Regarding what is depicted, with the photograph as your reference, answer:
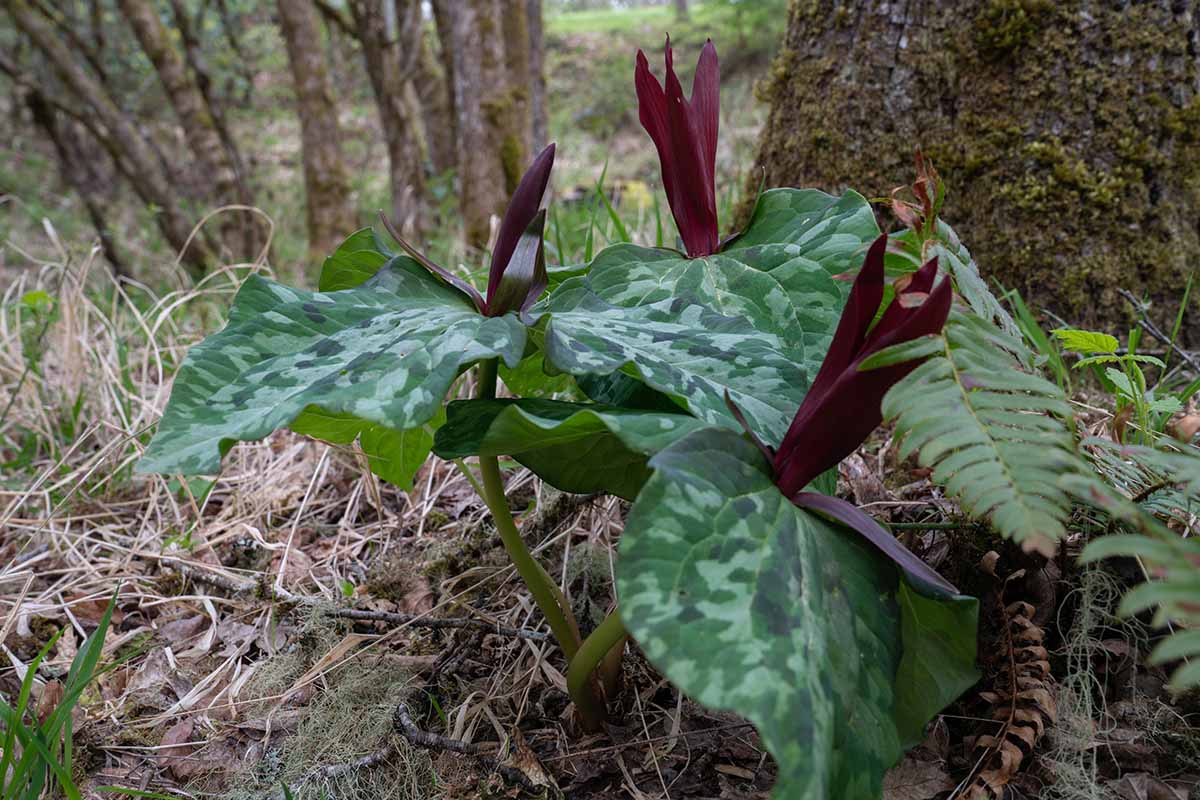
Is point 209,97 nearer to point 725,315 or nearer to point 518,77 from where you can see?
point 518,77

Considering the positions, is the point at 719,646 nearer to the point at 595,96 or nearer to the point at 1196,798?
the point at 1196,798

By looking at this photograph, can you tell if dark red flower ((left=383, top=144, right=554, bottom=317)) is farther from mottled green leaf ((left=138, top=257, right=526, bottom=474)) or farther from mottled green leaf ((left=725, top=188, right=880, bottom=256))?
mottled green leaf ((left=725, top=188, right=880, bottom=256))

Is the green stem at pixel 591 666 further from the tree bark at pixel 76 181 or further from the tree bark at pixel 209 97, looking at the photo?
the tree bark at pixel 209 97

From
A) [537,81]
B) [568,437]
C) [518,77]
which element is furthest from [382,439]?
[537,81]

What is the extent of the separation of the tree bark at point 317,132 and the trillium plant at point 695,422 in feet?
12.1

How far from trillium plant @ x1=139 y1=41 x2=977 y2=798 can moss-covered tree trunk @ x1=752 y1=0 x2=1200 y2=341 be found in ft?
2.58

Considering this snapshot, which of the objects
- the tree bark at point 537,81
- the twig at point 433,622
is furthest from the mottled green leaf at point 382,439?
the tree bark at point 537,81

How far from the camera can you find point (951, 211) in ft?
5.59

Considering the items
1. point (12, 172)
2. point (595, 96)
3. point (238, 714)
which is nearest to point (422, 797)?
point (238, 714)

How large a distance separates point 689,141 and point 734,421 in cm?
48

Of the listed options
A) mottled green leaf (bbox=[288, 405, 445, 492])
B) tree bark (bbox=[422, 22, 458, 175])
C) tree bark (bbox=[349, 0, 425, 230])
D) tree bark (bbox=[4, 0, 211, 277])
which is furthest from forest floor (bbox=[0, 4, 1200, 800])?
tree bark (bbox=[422, 22, 458, 175])

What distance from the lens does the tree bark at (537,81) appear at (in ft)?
20.4

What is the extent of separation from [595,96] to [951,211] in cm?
1308

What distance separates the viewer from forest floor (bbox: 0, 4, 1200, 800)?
37.1 inches
